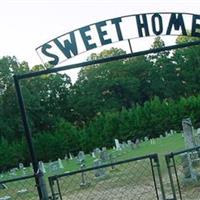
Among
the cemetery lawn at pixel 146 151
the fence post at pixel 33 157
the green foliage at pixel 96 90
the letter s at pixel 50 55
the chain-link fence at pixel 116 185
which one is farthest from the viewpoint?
the green foliage at pixel 96 90

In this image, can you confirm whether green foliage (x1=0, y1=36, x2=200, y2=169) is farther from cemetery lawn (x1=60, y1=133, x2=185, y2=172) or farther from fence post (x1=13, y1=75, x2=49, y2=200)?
fence post (x1=13, y1=75, x2=49, y2=200)

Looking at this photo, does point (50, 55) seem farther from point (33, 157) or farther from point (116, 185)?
point (116, 185)

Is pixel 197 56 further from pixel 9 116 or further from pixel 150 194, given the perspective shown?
pixel 150 194

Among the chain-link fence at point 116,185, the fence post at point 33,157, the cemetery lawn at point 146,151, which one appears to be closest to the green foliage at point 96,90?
the cemetery lawn at point 146,151

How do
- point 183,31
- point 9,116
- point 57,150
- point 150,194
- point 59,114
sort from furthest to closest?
point 59,114, point 9,116, point 57,150, point 150,194, point 183,31

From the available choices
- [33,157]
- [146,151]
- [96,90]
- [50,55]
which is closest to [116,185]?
[33,157]

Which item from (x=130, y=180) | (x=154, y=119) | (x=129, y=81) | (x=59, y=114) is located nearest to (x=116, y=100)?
(x=129, y=81)

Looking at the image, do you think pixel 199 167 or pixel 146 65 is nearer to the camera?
pixel 199 167

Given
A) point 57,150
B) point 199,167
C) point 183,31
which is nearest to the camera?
point 183,31

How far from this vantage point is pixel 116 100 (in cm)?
6738

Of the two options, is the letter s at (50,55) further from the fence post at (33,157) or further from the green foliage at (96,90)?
the green foliage at (96,90)

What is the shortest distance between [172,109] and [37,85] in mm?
24536

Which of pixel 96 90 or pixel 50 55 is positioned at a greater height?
pixel 50 55

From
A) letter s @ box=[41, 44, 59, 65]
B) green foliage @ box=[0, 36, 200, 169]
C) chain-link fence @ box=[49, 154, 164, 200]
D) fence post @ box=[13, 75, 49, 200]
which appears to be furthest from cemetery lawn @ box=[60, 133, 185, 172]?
green foliage @ box=[0, 36, 200, 169]
